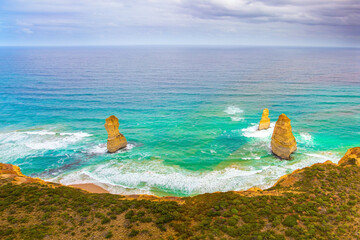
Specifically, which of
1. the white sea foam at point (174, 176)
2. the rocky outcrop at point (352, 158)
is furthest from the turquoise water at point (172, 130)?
the rocky outcrop at point (352, 158)

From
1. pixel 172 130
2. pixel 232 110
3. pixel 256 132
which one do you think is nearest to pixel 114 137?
pixel 172 130

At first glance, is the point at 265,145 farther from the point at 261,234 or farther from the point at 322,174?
the point at 261,234

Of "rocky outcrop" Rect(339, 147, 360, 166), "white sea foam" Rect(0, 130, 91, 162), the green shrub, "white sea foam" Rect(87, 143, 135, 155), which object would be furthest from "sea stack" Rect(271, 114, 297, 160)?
"white sea foam" Rect(0, 130, 91, 162)

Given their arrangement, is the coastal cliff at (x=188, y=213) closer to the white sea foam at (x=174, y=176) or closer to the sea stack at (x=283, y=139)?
the white sea foam at (x=174, y=176)

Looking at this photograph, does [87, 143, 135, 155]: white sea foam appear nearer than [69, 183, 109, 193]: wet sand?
No

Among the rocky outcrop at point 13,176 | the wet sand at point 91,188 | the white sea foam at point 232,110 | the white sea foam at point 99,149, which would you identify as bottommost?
the wet sand at point 91,188

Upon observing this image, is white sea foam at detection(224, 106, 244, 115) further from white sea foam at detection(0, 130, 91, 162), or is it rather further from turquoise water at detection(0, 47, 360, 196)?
white sea foam at detection(0, 130, 91, 162)
